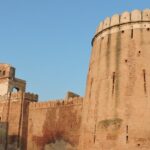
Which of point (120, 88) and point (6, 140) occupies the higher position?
point (120, 88)

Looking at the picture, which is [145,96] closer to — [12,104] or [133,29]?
[133,29]

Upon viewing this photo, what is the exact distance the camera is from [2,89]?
34.0 meters

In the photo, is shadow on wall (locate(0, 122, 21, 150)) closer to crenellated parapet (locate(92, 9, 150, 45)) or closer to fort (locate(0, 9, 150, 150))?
fort (locate(0, 9, 150, 150))

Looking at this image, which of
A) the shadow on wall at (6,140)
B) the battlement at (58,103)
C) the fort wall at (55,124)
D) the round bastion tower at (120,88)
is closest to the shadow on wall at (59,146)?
the fort wall at (55,124)

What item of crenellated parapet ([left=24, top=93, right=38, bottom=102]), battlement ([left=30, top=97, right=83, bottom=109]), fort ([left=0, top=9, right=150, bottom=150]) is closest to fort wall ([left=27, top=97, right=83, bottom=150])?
battlement ([left=30, top=97, right=83, bottom=109])

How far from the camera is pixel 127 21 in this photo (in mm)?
17734

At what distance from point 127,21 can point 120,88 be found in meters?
3.31

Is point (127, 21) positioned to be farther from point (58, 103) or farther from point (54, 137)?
point (54, 137)

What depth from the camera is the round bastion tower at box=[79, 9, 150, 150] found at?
15914mm

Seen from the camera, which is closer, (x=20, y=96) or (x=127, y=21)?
(x=127, y=21)

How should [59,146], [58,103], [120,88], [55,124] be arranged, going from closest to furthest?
1. [120,88]
2. [59,146]
3. [55,124]
4. [58,103]

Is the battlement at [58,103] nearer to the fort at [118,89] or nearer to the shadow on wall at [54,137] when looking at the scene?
the shadow on wall at [54,137]

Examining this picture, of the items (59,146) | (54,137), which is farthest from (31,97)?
(59,146)

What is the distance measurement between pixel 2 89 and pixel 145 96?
20268 millimetres
